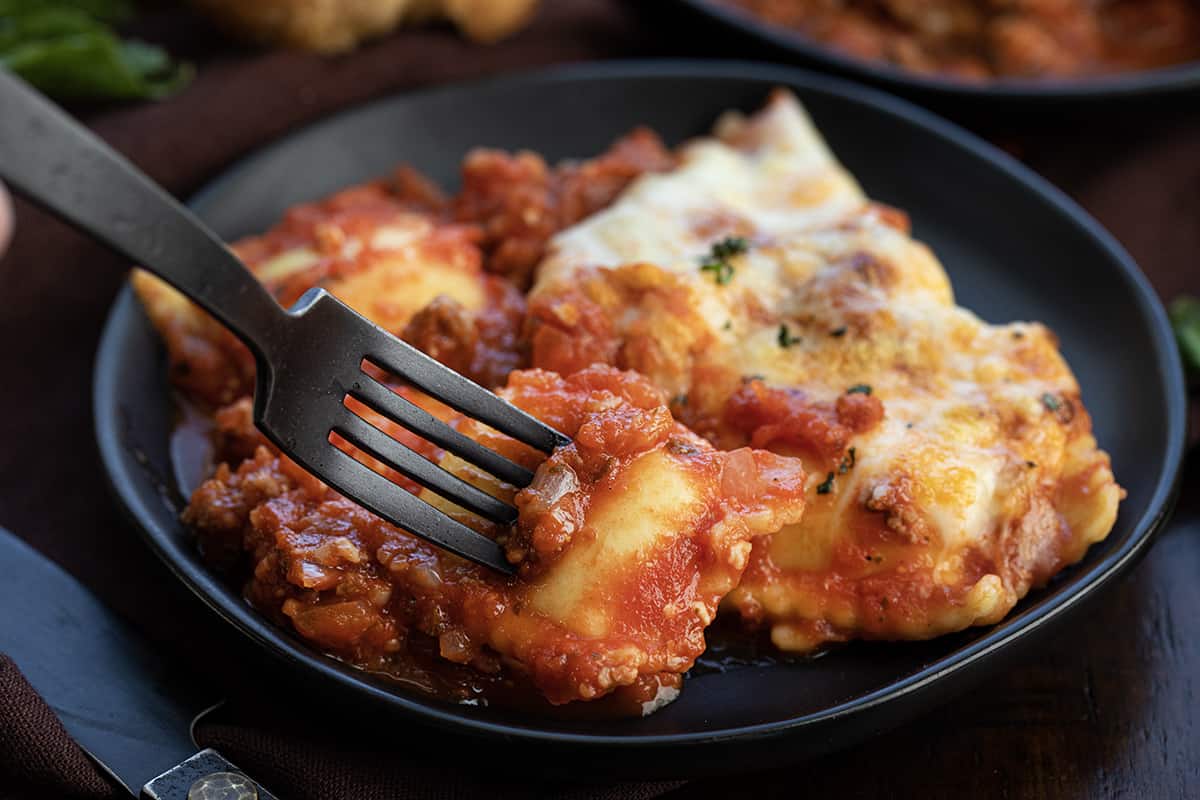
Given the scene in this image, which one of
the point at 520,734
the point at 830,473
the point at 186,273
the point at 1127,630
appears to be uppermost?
the point at 186,273

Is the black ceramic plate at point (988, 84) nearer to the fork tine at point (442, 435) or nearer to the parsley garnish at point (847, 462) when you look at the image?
Result: the parsley garnish at point (847, 462)

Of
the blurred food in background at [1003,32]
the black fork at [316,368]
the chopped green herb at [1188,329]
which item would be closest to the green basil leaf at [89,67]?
the black fork at [316,368]

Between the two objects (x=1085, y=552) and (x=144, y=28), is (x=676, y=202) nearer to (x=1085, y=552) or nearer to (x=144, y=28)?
(x=1085, y=552)

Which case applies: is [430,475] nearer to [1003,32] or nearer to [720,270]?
[720,270]

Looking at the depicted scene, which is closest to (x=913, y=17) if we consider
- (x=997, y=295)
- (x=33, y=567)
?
(x=997, y=295)

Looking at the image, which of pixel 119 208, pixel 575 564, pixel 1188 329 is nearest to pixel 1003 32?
pixel 1188 329
